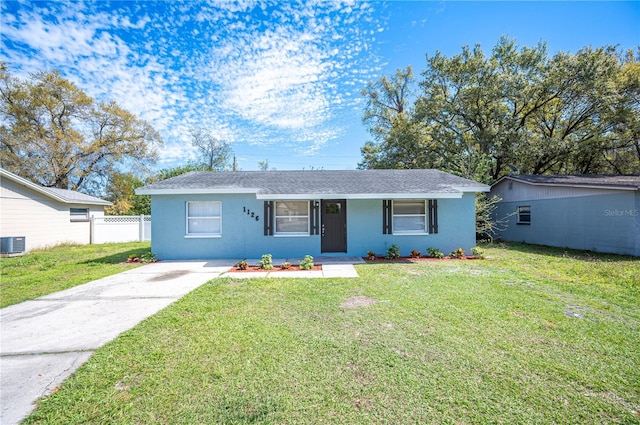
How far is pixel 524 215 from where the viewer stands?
1483 centimetres

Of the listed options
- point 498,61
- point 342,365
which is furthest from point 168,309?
point 498,61

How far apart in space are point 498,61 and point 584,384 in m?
22.9

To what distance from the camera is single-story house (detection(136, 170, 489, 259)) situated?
394 inches

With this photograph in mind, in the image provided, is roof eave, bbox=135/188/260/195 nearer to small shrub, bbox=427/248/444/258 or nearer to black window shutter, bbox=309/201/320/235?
black window shutter, bbox=309/201/320/235

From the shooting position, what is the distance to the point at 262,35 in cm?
1060

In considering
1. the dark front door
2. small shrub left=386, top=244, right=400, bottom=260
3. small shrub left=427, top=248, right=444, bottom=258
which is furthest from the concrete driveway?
small shrub left=427, top=248, right=444, bottom=258

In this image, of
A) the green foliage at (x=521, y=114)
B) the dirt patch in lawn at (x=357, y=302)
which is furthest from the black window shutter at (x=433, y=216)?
the green foliage at (x=521, y=114)

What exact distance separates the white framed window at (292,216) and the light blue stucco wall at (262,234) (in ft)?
1.54

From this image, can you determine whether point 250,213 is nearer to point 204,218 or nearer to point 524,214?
point 204,218

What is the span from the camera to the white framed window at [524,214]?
47.5 ft

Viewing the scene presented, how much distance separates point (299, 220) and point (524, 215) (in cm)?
1334

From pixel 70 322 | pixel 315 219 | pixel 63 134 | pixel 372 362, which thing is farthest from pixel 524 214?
pixel 63 134

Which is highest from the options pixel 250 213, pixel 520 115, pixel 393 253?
pixel 520 115

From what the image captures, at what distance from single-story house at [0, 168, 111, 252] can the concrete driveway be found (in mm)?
9712
